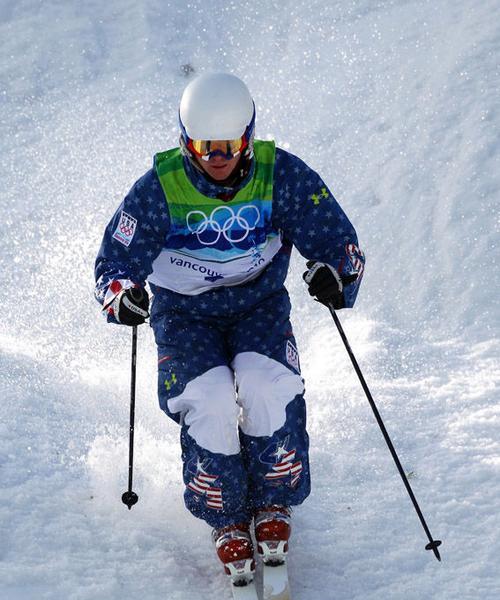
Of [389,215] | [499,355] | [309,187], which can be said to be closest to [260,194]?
[309,187]

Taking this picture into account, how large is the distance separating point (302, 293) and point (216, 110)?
341 centimetres

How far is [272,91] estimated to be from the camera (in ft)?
29.7

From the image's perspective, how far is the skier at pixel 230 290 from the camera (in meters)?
3.70

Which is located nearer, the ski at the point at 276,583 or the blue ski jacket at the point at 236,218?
the ski at the point at 276,583

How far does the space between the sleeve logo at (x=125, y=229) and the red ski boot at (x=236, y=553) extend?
128 centimetres

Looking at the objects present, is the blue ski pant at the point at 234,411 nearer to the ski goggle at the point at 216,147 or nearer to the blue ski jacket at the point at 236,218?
the blue ski jacket at the point at 236,218

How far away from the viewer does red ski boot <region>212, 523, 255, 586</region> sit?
3617 millimetres

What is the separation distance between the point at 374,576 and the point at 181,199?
5.80 ft

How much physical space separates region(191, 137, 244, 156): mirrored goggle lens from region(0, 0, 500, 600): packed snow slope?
1639mm

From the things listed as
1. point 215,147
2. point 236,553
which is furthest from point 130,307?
point 236,553

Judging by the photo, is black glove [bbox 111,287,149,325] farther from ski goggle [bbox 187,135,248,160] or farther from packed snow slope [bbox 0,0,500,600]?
packed snow slope [bbox 0,0,500,600]

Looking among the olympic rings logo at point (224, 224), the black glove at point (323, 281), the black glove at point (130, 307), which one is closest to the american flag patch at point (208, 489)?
the black glove at point (130, 307)

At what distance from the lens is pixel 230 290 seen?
4.03 metres

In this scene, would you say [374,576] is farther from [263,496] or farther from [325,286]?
[325,286]
